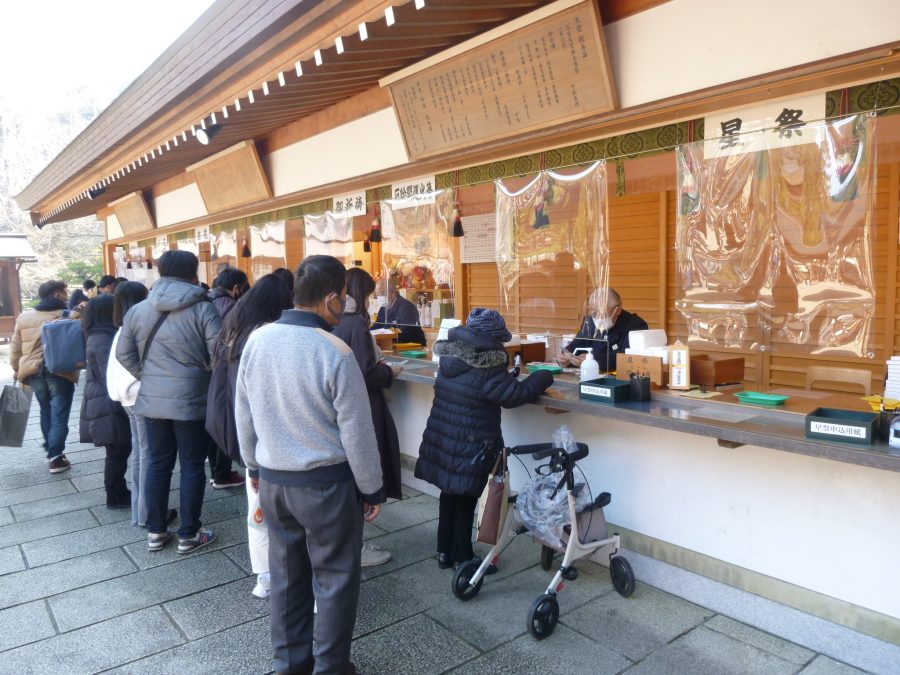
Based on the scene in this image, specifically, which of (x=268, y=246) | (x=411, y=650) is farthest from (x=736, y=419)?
(x=268, y=246)

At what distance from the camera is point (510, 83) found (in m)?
4.21

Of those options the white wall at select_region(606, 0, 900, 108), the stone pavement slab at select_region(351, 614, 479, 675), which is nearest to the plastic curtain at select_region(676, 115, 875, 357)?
the white wall at select_region(606, 0, 900, 108)

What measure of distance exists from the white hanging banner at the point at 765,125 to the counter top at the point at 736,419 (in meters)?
1.35

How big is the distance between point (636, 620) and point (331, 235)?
516 cm

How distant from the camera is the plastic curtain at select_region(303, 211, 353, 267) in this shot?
268 inches

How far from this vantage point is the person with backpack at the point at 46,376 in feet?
19.1

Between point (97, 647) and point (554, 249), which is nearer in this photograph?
point (97, 647)

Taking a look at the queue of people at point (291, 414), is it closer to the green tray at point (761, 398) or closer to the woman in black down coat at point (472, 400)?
the woman in black down coat at point (472, 400)

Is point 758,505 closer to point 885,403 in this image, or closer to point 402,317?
point 885,403

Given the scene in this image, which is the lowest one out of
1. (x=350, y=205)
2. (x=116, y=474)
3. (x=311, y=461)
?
(x=116, y=474)

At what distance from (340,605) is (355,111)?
4.82m

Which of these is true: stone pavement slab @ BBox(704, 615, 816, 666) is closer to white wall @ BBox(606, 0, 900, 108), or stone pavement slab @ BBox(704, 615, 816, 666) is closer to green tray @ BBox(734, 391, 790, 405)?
green tray @ BBox(734, 391, 790, 405)

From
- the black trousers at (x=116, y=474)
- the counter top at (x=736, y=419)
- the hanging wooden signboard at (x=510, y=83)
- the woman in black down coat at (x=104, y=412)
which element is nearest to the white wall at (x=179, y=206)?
the woman in black down coat at (x=104, y=412)

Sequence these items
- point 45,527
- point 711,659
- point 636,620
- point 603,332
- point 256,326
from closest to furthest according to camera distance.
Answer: point 711,659 < point 636,620 < point 256,326 < point 603,332 < point 45,527
